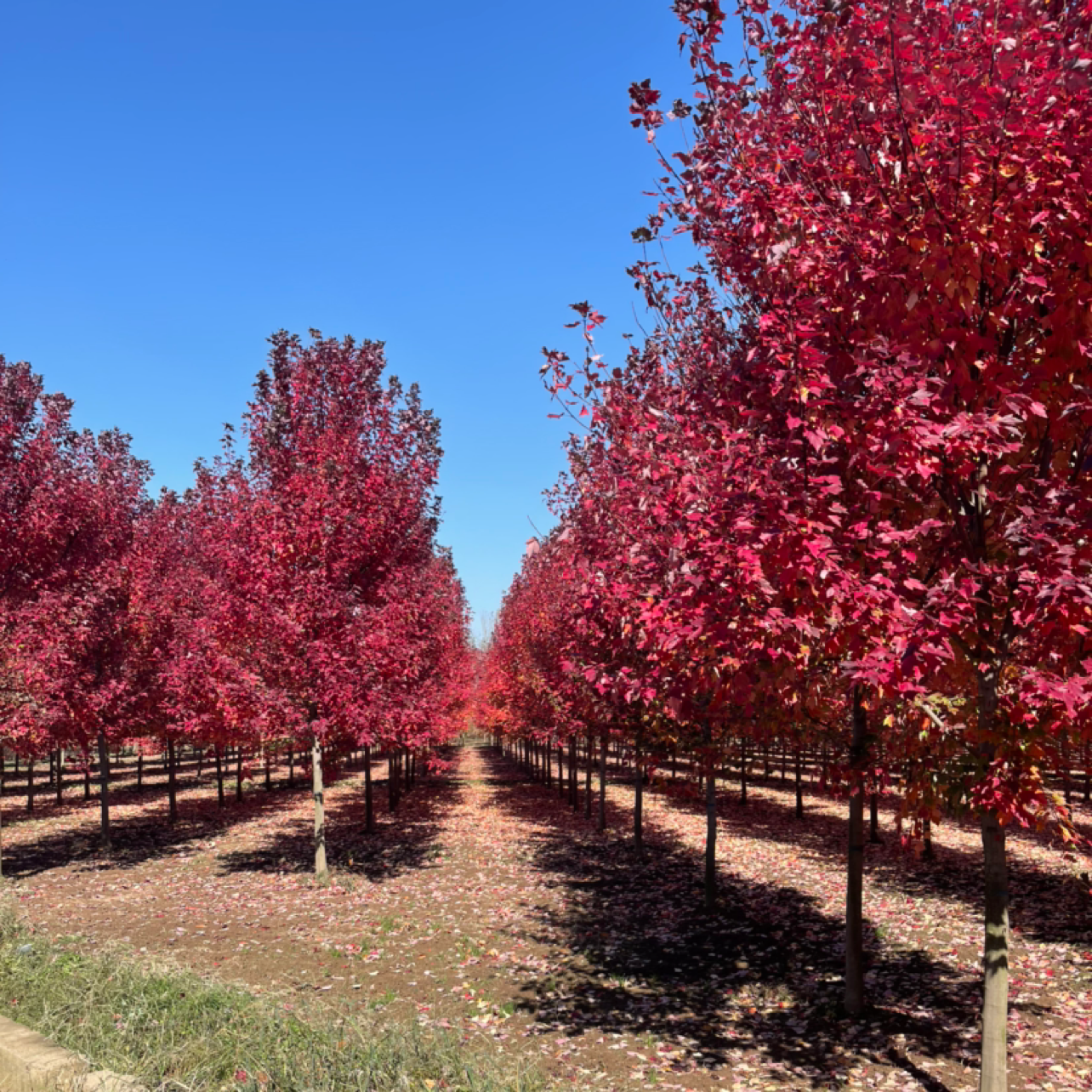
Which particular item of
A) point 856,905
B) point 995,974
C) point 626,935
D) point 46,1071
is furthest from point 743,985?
point 46,1071

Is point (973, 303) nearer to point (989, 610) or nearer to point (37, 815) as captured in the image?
point (989, 610)

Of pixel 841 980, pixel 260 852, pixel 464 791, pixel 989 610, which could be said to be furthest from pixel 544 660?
pixel 989 610

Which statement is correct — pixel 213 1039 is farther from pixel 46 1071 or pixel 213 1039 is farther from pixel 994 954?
pixel 994 954

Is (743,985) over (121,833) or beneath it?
over

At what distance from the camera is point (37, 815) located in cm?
2731

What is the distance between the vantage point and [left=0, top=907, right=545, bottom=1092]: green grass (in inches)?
190

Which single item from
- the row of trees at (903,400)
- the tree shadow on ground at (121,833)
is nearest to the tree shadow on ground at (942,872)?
the row of trees at (903,400)

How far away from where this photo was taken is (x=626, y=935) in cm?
1211

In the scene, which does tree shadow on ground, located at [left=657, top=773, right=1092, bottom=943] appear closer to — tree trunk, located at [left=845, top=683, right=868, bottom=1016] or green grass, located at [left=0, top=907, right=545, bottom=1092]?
tree trunk, located at [left=845, top=683, right=868, bottom=1016]

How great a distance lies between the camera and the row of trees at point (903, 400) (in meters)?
4.38

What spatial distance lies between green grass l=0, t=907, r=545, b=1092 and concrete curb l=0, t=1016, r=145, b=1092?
0.21 m

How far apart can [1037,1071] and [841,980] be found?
272cm

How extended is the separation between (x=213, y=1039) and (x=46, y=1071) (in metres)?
1.01

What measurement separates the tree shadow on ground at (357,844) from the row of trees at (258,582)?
2.10 meters
